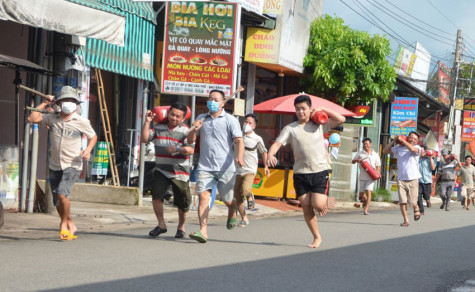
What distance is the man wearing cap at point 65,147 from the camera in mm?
9820

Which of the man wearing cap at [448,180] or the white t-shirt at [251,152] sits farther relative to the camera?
the man wearing cap at [448,180]

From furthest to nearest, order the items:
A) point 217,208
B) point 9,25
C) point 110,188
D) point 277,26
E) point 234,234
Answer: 1. point 277,26
2. point 217,208
3. point 110,188
4. point 9,25
5. point 234,234

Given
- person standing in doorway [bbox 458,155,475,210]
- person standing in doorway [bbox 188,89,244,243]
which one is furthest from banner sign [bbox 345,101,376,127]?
person standing in doorway [bbox 188,89,244,243]

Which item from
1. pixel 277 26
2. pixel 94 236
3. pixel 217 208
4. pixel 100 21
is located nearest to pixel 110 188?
pixel 217 208

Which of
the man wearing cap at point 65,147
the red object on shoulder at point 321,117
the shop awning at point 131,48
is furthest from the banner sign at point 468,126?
the man wearing cap at point 65,147

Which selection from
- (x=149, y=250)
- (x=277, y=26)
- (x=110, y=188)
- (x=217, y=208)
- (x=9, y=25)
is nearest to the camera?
(x=149, y=250)

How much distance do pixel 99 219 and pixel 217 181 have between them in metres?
3.23

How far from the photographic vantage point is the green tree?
2327 centimetres

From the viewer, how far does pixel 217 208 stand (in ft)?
55.6

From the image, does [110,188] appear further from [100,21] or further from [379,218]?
[379,218]

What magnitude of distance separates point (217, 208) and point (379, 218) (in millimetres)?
3425

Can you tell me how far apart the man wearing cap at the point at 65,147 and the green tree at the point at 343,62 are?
13.8 m

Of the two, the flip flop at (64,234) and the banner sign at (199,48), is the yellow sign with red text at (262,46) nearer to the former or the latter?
the banner sign at (199,48)

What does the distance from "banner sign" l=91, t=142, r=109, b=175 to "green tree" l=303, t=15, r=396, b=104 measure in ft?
25.2
